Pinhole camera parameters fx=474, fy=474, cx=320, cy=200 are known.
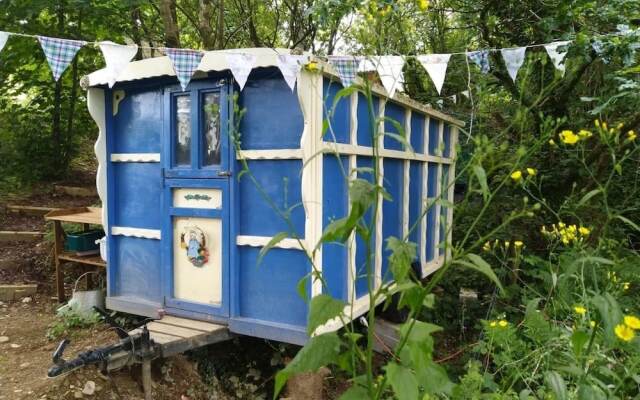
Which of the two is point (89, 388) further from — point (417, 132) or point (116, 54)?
point (417, 132)

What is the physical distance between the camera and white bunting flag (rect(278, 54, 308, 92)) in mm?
2947

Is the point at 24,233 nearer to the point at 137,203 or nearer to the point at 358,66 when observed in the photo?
the point at 137,203

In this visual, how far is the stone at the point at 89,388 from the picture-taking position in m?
2.97

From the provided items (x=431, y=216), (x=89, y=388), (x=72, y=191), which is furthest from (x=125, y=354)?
(x=72, y=191)

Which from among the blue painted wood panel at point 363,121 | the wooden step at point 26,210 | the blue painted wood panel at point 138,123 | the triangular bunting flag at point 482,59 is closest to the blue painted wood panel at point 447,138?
the triangular bunting flag at point 482,59

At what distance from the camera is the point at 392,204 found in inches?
167

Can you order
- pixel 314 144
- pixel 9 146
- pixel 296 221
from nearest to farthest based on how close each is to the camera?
pixel 314 144
pixel 296 221
pixel 9 146

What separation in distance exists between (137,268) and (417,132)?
2.90 m

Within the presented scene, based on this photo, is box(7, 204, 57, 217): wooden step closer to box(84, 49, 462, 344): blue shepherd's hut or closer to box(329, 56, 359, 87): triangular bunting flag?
box(84, 49, 462, 344): blue shepherd's hut

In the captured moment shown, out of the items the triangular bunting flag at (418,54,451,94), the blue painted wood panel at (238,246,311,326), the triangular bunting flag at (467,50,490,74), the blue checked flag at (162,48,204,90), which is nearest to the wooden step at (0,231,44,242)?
the blue painted wood panel at (238,246,311,326)

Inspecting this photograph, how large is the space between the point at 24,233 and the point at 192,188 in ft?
14.1

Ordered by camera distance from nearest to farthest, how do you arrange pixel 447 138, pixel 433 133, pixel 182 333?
1. pixel 182 333
2. pixel 433 133
3. pixel 447 138

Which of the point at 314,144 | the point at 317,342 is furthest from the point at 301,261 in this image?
the point at 317,342

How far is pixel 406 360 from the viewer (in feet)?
4.83
